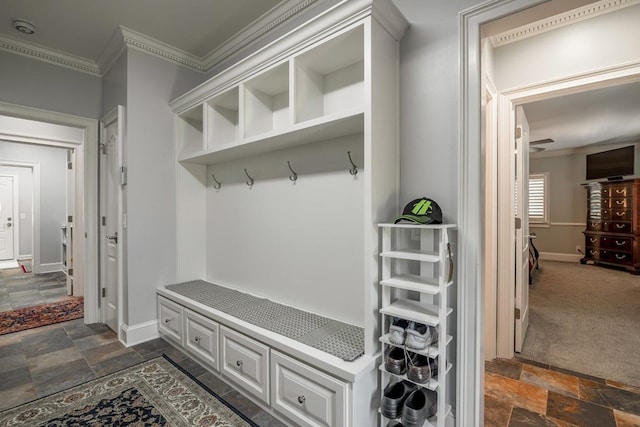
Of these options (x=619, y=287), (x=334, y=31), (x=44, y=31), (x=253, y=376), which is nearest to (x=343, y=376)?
(x=253, y=376)

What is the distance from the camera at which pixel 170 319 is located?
2.54 meters

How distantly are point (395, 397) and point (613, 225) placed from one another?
287 inches

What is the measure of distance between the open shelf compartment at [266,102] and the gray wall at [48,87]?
6.82ft

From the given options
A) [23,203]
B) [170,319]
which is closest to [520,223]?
[170,319]

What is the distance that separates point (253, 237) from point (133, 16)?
1965 millimetres

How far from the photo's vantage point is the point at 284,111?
90.3 inches

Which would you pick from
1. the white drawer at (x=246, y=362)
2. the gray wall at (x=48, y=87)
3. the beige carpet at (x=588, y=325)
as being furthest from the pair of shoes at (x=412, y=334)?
the gray wall at (x=48, y=87)

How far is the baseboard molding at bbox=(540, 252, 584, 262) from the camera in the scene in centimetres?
693

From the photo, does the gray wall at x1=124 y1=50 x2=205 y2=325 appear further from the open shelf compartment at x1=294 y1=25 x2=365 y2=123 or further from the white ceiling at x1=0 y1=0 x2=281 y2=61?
the open shelf compartment at x1=294 y1=25 x2=365 y2=123

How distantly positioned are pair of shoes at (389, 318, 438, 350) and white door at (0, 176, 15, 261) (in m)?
9.20

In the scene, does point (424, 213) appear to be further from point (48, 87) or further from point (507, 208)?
point (48, 87)

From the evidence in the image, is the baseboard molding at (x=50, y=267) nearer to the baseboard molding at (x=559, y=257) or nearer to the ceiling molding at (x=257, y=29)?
the ceiling molding at (x=257, y=29)

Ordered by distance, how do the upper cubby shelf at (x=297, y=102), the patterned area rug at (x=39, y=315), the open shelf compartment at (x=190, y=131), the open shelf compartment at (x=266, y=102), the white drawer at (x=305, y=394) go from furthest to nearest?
the patterned area rug at (x=39, y=315), the open shelf compartment at (x=190, y=131), the open shelf compartment at (x=266, y=102), the upper cubby shelf at (x=297, y=102), the white drawer at (x=305, y=394)

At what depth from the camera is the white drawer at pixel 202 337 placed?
81.6 inches
